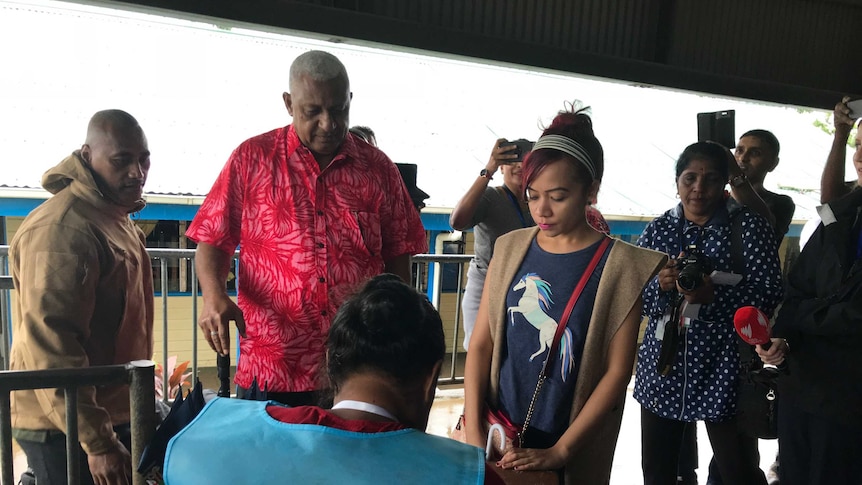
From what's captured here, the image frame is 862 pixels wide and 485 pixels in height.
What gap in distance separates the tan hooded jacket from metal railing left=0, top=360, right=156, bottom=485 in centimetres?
31

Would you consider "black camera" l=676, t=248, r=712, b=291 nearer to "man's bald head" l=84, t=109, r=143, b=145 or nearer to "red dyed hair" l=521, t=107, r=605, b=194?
"red dyed hair" l=521, t=107, r=605, b=194

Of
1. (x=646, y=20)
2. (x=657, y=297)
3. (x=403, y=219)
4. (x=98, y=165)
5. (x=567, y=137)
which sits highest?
(x=646, y=20)

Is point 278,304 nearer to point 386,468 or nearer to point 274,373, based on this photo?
point 274,373

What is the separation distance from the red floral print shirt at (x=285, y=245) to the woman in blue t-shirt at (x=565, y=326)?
0.49m

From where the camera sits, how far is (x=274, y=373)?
69.2 inches

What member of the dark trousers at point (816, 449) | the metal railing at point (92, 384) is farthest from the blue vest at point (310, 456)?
the dark trousers at point (816, 449)

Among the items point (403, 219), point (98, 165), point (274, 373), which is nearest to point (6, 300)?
point (98, 165)

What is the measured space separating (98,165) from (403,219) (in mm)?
1083

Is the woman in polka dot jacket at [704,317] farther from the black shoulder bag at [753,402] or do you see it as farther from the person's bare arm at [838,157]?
the person's bare arm at [838,157]

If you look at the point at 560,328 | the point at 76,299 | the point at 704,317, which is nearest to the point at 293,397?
the point at 76,299

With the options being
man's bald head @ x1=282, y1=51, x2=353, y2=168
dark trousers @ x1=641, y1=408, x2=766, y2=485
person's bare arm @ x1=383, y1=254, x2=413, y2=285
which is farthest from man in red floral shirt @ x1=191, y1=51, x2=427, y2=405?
dark trousers @ x1=641, y1=408, x2=766, y2=485

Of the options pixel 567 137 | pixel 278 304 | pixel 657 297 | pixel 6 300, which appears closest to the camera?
pixel 567 137

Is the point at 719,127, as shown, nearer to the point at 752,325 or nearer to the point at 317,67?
the point at 752,325

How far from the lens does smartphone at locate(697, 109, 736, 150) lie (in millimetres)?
2652
